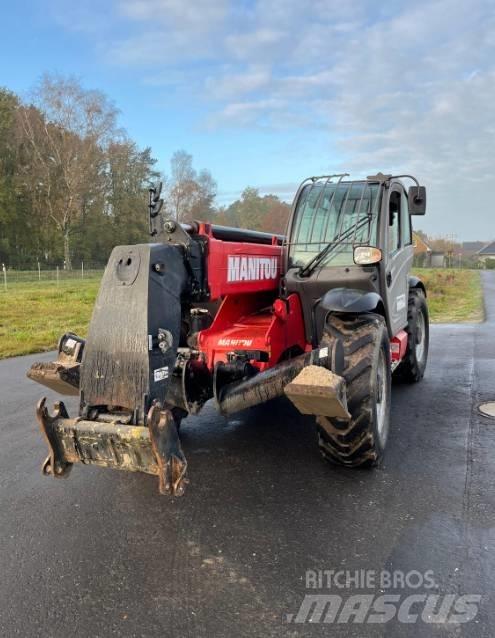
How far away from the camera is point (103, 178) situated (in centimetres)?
4684

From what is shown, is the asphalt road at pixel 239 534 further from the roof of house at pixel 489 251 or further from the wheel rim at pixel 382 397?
the roof of house at pixel 489 251

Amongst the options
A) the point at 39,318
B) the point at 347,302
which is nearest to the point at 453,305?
the point at 39,318

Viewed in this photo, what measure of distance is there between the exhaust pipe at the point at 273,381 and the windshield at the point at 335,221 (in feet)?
4.94

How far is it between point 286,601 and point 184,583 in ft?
1.86

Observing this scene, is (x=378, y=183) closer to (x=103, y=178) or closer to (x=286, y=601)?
(x=286, y=601)

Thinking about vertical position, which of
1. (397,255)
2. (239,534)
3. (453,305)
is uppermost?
(397,255)

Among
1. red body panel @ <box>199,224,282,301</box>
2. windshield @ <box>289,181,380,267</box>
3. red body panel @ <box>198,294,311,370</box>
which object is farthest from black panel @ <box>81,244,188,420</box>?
windshield @ <box>289,181,380,267</box>

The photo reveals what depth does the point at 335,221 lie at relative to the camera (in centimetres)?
544

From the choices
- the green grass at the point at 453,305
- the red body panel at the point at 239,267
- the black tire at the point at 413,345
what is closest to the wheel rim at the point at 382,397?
the red body panel at the point at 239,267

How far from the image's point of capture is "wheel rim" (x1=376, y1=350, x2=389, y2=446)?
457cm

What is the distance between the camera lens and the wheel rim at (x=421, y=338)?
7.56m

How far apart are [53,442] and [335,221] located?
349 cm

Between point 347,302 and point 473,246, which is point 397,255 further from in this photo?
point 473,246

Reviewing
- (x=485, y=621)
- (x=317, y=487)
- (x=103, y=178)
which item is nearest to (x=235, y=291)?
(x=317, y=487)
